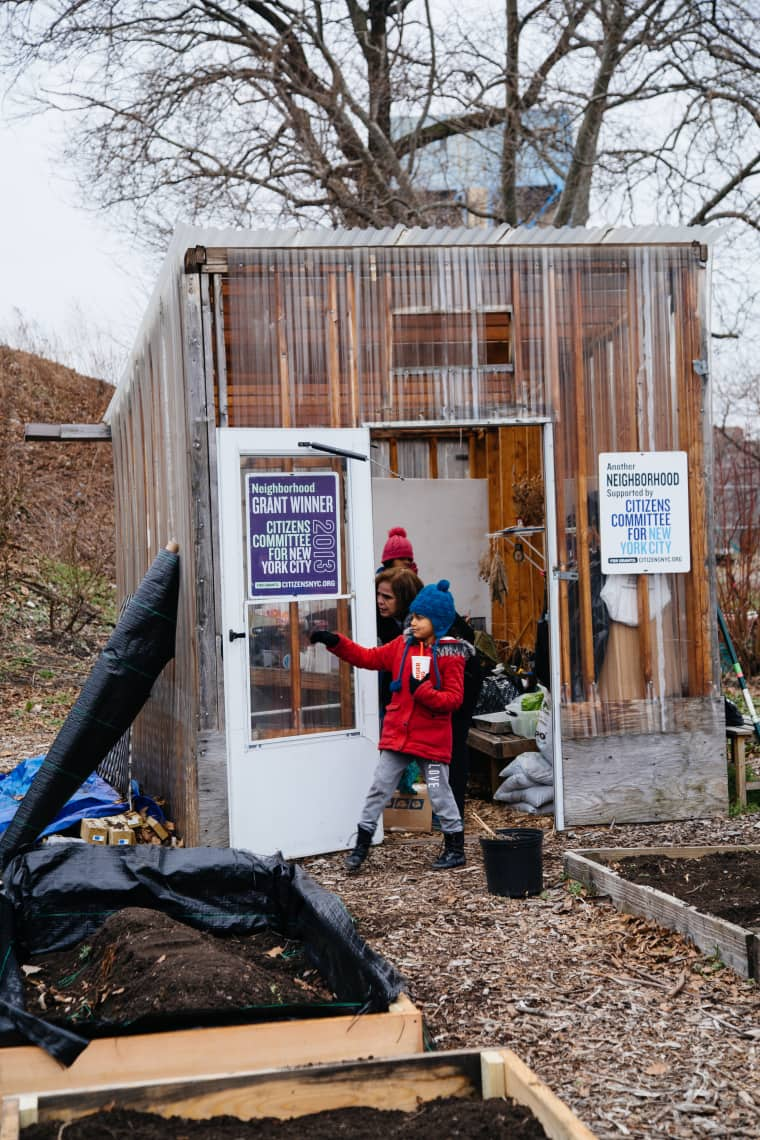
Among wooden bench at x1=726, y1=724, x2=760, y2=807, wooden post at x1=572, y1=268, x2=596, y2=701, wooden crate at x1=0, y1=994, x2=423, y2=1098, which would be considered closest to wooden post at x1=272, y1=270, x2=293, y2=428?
wooden post at x1=572, y1=268, x2=596, y2=701

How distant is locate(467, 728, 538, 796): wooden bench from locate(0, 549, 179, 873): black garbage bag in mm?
2343

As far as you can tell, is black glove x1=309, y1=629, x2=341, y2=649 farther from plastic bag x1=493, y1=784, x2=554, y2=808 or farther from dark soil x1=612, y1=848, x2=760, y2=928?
plastic bag x1=493, y1=784, x2=554, y2=808

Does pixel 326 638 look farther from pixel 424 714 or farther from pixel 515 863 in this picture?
pixel 515 863

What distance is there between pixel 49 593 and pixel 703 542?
1101 cm

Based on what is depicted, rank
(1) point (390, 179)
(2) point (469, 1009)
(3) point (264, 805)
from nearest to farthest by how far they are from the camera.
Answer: (2) point (469, 1009)
(3) point (264, 805)
(1) point (390, 179)

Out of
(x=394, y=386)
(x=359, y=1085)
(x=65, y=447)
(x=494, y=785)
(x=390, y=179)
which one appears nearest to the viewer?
(x=359, y=1085)

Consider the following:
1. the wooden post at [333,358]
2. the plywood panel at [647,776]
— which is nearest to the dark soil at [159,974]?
the plywood panel at [647,776]

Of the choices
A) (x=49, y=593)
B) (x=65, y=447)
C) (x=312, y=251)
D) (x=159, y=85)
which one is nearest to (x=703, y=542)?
(x=312, y=251)

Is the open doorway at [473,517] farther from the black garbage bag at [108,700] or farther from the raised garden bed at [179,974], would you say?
the raised garden bed at [179,974]

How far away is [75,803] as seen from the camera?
7559 mm

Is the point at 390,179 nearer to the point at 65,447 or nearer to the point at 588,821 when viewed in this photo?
the point at 65,447

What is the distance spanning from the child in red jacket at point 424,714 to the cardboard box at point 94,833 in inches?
57.4

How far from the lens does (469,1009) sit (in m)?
4.56

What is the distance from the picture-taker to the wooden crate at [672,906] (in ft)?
15.2
